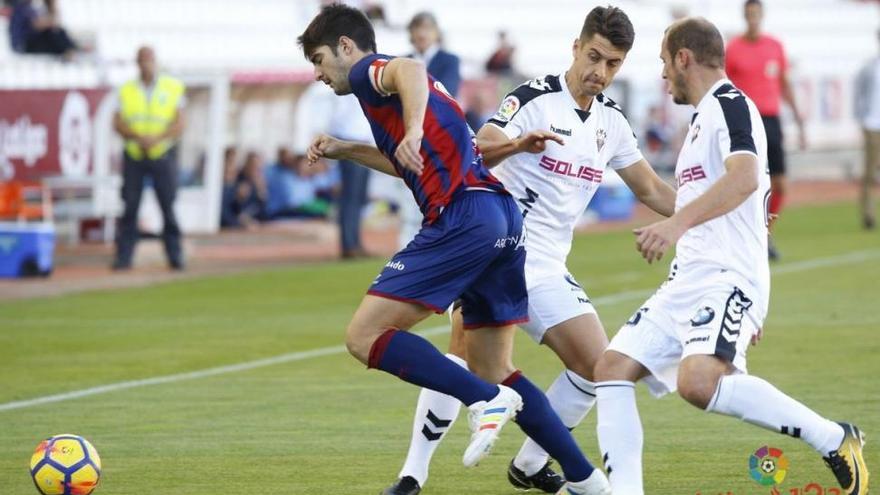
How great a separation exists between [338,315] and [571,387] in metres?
7.09

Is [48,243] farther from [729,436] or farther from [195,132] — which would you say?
[729,436]

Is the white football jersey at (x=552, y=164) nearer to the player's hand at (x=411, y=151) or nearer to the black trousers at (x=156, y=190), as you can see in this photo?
the player's hand at (x=411, y=151)

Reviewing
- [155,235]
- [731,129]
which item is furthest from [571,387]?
[155,235]

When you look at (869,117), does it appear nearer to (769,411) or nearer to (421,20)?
(421,20)

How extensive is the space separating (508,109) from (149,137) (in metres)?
11.3

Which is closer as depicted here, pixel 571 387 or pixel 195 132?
pixel 571 387

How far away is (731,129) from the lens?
6.50 m

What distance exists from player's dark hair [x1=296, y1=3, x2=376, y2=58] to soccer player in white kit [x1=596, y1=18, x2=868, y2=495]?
3.87ft

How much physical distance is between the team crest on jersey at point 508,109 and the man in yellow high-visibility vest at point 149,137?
1129 centimetres

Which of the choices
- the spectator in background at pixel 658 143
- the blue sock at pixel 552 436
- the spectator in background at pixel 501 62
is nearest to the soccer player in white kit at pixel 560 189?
the blue sock at pixel 552 436

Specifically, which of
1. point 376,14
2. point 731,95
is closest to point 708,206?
point 731,95

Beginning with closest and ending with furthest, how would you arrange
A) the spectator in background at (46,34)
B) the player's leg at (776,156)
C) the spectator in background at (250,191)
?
1. the player's leg at (776,156)
2. the spectator in background at (46,34)
3. the spectator in background at (250,191)

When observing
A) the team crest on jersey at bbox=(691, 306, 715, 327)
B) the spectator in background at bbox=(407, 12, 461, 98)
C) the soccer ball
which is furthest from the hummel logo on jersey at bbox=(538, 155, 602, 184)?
the spectator in background at bbox=(407, 12, 461, 98)

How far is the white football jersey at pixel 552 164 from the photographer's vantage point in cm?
743
